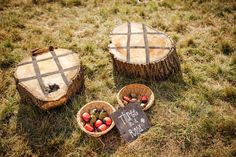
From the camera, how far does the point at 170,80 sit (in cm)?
529

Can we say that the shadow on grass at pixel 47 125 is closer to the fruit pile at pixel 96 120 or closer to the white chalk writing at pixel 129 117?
the fruit pile at pixel 96 120

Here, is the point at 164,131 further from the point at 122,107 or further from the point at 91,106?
the point at 91,106

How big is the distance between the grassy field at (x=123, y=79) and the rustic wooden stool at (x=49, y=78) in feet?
0.86

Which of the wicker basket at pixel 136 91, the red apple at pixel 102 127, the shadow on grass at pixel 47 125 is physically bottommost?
the shadow on grass at pixel 47 125

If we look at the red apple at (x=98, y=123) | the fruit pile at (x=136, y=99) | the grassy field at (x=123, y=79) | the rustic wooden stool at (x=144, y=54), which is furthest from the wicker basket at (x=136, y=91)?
the red apple at (x=98, y=123)

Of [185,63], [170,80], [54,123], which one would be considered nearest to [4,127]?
[54,123]

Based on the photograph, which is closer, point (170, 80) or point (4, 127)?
point (4, 127)

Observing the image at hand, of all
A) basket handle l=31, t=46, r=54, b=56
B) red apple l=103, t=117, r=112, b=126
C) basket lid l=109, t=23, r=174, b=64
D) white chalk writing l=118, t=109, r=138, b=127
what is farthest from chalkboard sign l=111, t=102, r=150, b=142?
basket handle l=31, t=46, r=54, b=56

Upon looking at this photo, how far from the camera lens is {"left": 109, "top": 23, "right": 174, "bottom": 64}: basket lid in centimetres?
507

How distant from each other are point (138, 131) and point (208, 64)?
2048mm

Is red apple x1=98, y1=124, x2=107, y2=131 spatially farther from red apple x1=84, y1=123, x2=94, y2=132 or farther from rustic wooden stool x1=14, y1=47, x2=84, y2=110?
rustic wooden stool x1=14, y1=47, x2=84, y2=110

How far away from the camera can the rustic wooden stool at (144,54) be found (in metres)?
5.03

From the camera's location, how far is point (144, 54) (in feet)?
16.8

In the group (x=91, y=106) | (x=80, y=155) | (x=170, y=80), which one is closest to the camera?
(x=80, y=155)
